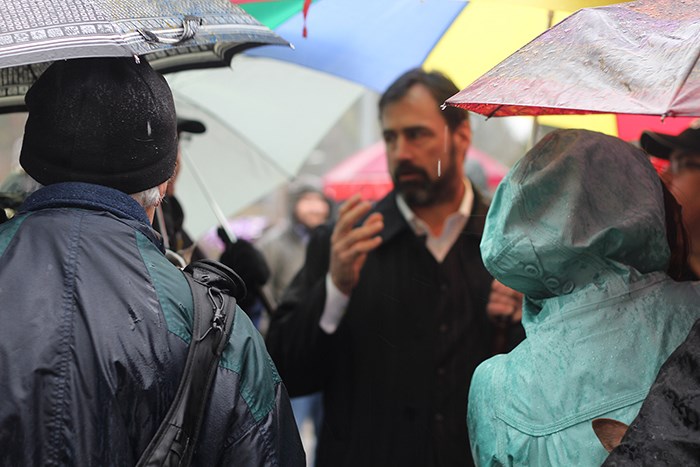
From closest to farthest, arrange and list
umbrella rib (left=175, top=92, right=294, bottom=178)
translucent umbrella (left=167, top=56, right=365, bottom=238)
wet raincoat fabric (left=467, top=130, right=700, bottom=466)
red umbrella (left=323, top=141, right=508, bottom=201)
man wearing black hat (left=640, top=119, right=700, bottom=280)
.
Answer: wet raincoat fabric (left=467, top=130, right=700, bottom=466) < man wearing black hat (left=640, top=119, right=700, bottom=280) < umbrella rib (left=175, top=92, right=294, bottom=178) < translucent umbrella (left=167, top=56, right=365, bottom=238) < red umbrella (left=323, top=141, right=508, bottom=201)

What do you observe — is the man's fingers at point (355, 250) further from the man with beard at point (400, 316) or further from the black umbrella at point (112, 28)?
the black umbrella at point (112, 28)

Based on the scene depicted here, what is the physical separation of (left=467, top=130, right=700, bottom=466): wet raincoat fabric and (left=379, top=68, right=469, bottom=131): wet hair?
1.68 meters

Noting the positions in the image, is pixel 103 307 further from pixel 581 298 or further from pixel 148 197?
pixel 581 298

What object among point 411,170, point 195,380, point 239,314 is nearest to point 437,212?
point 411,170

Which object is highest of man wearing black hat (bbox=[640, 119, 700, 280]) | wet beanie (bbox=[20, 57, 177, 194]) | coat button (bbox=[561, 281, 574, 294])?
wet beanie (bbox=[20, 57, 177, 194])

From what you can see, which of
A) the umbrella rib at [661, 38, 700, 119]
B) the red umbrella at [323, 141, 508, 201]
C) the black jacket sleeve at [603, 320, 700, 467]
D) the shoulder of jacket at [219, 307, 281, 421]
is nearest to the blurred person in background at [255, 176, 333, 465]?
the red umbrella at [323, 141, 508, 201]

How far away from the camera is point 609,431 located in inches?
76.6

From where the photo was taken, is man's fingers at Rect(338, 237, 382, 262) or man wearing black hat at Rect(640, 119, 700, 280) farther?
man's fingers at Rect(338, 237, 382, 262)

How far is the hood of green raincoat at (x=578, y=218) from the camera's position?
2.09m

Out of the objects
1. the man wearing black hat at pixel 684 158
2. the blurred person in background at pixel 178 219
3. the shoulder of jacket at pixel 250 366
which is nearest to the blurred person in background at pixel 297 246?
the blurred person in background at pixel 178 219

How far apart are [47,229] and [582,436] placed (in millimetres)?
1292

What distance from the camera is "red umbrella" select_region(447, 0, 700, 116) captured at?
165 centimetres

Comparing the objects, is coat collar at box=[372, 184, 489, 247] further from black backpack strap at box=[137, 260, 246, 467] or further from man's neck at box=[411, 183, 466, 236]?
black backpack strap at box=[137, 260, 246, 467]

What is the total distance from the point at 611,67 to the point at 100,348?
119 cm
